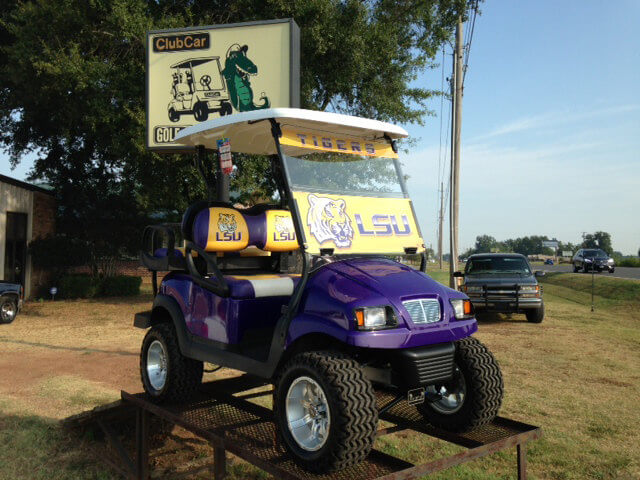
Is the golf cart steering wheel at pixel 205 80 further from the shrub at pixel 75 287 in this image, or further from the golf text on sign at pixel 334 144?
the shrub at pixel 75 287

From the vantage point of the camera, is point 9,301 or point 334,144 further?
point 9,301

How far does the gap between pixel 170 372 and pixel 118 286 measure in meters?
18.3

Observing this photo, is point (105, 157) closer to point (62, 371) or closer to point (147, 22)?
point (147, 22)

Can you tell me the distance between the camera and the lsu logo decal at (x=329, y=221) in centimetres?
390

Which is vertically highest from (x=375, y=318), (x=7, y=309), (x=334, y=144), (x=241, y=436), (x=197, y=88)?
(x=197, y=88)

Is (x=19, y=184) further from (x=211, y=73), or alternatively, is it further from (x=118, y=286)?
(x=211, y=73)

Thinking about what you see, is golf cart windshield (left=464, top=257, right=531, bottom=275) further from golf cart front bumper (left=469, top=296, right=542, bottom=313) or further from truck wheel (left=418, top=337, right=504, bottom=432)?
truck wheel (left=418, top=337, right=504, bottom=432)

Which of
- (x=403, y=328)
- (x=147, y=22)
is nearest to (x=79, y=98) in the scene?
(x=147, y=22)

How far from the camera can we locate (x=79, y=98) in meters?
15.9

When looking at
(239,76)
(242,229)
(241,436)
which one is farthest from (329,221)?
(239,76)

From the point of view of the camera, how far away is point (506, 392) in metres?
7.68

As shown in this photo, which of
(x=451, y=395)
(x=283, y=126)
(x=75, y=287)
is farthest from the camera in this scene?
Result: (x=75, y=287)

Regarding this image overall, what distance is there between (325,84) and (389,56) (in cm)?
201

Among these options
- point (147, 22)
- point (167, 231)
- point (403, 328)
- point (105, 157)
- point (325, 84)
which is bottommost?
point (403, 328)
